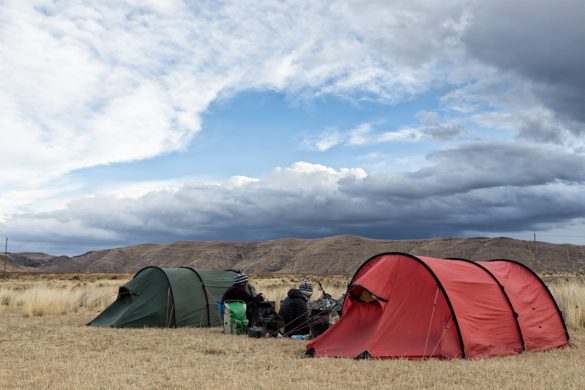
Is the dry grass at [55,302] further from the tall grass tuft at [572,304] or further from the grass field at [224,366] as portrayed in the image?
the tall grass tuft at [572,304]

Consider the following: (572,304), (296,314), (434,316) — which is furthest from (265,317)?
(572,304)

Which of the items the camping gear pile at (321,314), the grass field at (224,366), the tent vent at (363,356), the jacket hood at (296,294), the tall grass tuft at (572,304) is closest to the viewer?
the grass field at (224,366)

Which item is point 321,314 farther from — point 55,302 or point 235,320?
point 55,302

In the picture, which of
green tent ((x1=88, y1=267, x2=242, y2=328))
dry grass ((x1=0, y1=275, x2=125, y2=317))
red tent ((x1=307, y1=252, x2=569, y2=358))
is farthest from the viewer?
dry grass ((x1=0, y1=275, x2=125, y2=317))

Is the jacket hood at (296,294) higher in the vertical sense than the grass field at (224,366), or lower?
higher

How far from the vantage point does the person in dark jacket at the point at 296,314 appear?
14.2 m

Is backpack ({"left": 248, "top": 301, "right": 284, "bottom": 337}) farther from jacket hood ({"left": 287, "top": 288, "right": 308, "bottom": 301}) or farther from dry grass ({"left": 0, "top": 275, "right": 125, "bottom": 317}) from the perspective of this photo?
dry grass ({"left": 0, "top": 275, "right": 125, "bottom": 317})

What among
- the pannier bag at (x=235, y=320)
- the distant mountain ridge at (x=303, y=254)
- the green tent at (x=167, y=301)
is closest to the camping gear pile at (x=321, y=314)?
the pannier bag at (x=235, y=320)

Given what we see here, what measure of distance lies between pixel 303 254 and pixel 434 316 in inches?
4478

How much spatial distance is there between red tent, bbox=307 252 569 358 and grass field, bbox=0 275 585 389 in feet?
1.59

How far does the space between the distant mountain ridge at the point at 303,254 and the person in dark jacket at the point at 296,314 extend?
88.3 metres

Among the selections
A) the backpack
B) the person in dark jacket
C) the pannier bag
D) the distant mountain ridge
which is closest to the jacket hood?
the person in dark jacket

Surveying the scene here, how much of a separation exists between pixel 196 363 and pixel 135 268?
130 metres

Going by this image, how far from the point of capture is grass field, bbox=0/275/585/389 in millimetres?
8578
